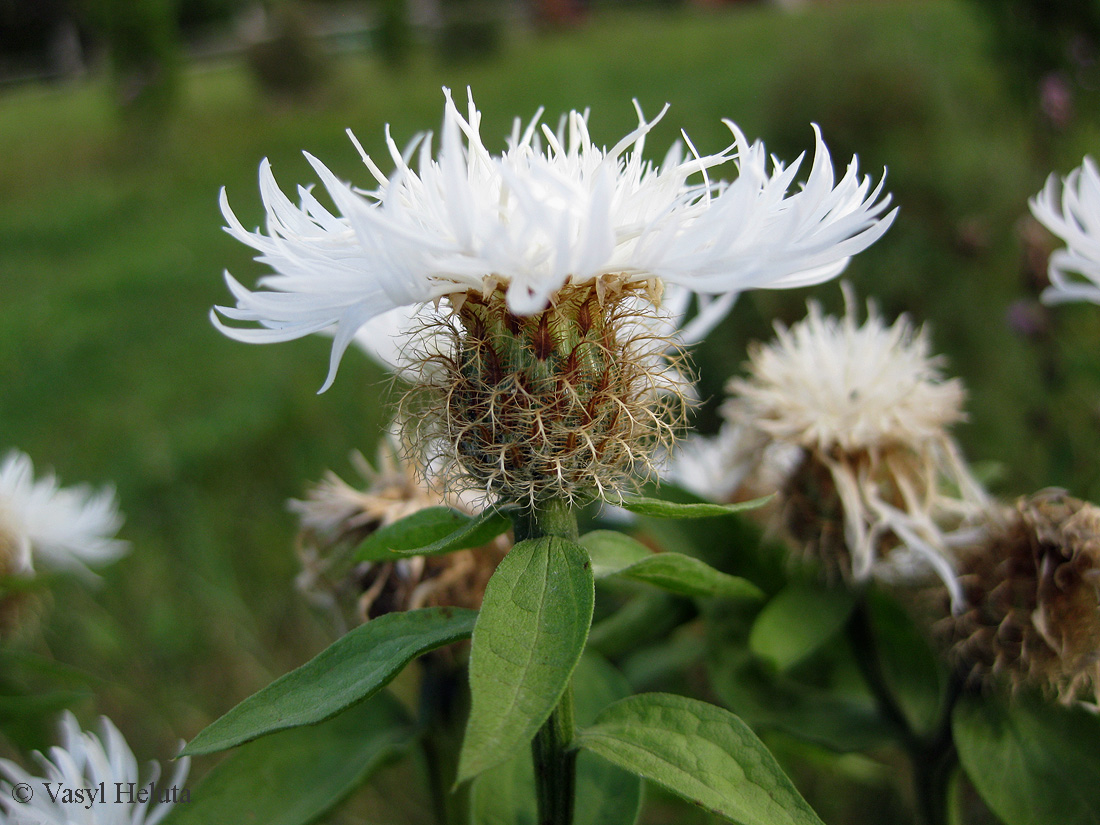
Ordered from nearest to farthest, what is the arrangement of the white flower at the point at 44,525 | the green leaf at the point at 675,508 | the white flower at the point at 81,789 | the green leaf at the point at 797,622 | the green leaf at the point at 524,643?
the green leaf at the point at 524,643, the green leaf at the point at 675,508, the white flower at the point at 81,789, the green leaf at the point at 797,622, the white flower at the point at 44,525

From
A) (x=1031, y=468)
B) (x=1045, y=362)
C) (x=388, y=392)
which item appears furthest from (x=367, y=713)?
(x=1031, y=468)

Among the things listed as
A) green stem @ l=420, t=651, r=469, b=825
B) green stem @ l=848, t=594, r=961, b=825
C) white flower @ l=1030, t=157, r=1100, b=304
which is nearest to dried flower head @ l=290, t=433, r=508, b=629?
green stem @ l=420, t=651, r=469, b=825

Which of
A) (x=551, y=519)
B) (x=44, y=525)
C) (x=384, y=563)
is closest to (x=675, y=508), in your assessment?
(x=551, y=519)

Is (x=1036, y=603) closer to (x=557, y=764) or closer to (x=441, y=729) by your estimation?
(x=557, y=764)

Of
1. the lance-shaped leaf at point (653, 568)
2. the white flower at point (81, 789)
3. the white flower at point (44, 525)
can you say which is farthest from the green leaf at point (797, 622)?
the white flower at point (44, 525)

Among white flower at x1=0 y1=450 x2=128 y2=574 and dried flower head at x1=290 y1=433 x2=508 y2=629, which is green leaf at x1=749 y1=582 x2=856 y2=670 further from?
white flower at x1=0 y1=450 x2=128 y2=574

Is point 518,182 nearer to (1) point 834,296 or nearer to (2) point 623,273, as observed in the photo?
(2) point 623,273

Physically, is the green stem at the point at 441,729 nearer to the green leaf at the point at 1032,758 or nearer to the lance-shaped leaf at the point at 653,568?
the lance-shaped leaf at the point at 653,568
